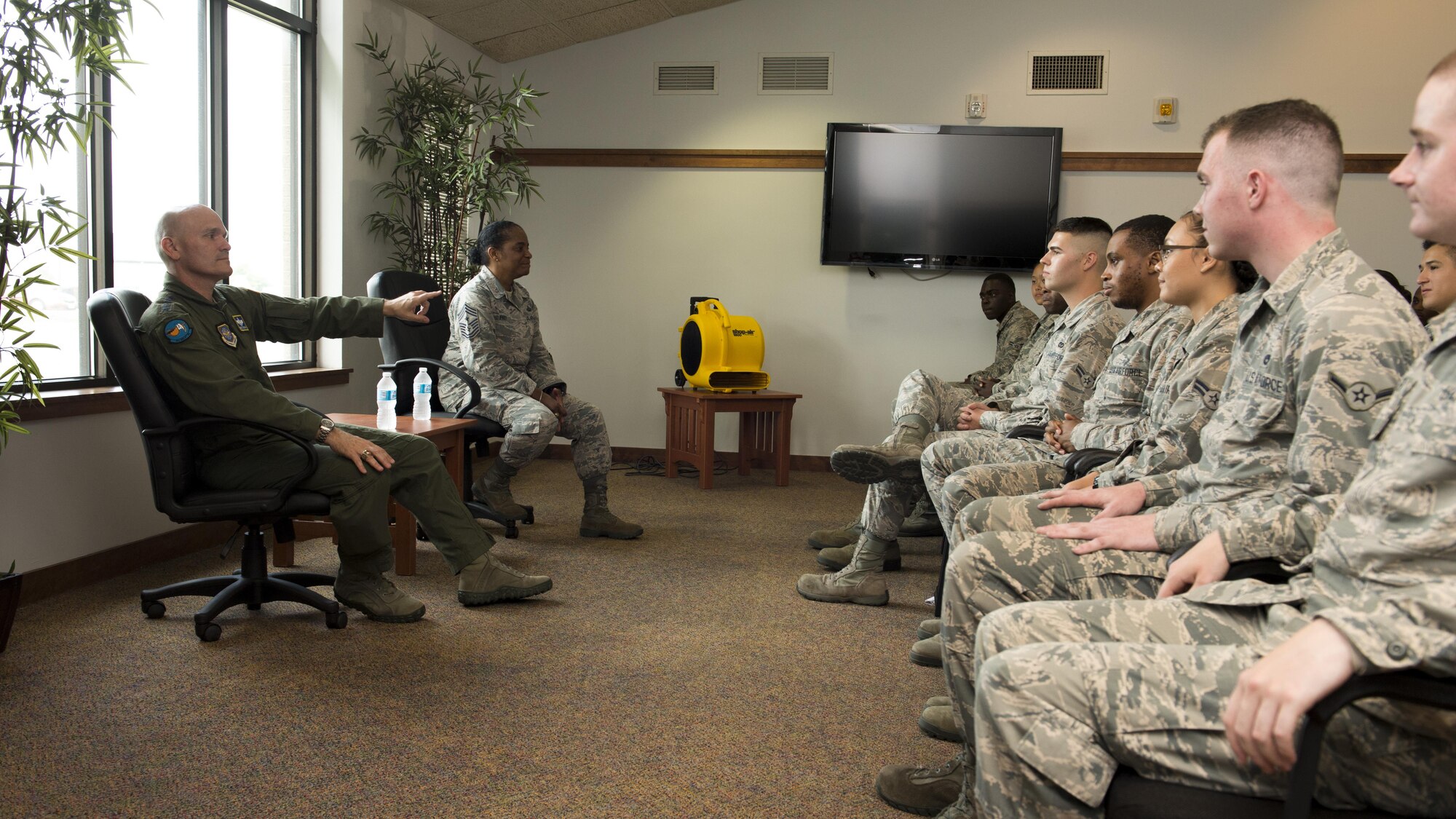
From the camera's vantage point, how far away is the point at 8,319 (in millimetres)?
2602

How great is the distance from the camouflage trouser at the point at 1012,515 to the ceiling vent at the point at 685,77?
4.78 meters

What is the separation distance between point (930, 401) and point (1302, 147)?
8.45 ft

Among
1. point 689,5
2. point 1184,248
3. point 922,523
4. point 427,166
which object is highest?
point 689,5

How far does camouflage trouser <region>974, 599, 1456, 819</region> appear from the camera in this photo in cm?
113

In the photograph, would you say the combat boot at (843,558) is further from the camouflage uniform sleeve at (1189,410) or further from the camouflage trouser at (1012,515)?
the camouflage uniform sleeve at (1189,410)

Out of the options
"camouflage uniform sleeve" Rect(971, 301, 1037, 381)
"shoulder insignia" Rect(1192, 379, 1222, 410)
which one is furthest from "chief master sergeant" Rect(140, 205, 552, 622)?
"camouflage uniform sleeve" Rect(971, 301, 1037, 381)

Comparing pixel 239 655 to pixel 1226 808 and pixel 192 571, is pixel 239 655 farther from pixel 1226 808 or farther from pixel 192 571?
pixel 1226 808

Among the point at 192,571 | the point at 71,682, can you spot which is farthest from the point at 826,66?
the point at 71,682

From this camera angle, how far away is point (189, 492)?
9.23 ft

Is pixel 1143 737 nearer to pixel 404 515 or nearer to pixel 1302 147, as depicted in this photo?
pixel 1302 147

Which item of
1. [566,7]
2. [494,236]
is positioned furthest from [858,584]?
[566,7]

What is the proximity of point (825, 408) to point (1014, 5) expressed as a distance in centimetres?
268

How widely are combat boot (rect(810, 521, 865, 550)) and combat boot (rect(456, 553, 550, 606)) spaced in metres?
1.39

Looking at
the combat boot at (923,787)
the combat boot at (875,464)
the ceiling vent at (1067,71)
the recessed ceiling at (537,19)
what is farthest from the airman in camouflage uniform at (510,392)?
the ceiling vent at (1067,71)
